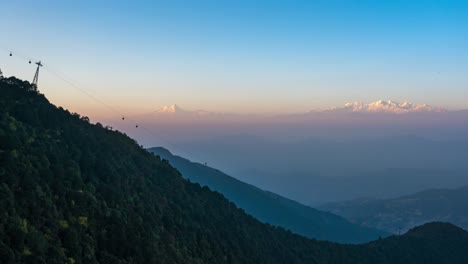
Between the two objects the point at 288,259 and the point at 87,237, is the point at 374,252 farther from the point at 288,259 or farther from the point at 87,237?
the point at 87,237

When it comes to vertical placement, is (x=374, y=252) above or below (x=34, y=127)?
below

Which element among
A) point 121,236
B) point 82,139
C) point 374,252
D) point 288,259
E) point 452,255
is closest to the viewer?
point 121,236

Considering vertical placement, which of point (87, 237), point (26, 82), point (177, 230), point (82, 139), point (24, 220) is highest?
point (26, 82)

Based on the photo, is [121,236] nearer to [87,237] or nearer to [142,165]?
[87,237]

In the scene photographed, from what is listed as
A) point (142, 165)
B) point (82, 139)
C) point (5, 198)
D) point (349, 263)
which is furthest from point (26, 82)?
point (349, 263)

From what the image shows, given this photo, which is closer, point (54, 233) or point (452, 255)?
point (54, 233)

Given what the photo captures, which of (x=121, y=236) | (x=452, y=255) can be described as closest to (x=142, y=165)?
(x=121, y=236)

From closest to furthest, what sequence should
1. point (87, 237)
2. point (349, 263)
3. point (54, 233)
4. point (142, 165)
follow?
1. point (54, 233)
2. point (87, 237)
3. point (142, 165)
4. point (349, 263)
